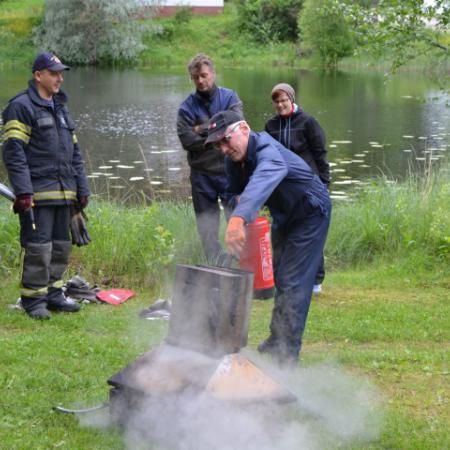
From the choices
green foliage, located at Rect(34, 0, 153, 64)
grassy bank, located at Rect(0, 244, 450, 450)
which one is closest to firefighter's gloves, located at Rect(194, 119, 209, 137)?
grassy bank, located at Rect(0, 244, 450, 450)

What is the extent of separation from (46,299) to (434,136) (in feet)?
55.7

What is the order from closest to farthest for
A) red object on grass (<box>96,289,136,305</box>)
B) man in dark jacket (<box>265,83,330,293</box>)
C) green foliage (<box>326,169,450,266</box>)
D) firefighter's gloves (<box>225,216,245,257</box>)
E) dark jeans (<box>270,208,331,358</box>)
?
firefighter's gloves (<box>225,216,245,257</box>) < dark jeans (<box>270,208,331,358</box>) < man in dark jacket (<box>265,83,330,293</box>) < red object on grass (<box>96,289,136,305</box>) < green foliage (<box>326,169,450,266</box>)

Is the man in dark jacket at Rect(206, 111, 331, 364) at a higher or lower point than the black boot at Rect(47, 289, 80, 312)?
higher

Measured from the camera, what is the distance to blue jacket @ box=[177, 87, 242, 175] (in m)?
6.92

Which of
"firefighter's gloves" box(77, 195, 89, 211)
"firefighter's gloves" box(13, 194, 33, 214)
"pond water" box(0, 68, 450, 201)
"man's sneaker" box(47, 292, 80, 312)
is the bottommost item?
"pond water" box(0, 68, 450, 201)

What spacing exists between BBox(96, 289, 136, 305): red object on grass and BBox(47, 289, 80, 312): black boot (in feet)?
1.44

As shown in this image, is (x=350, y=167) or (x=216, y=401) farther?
(x=350, y=167)

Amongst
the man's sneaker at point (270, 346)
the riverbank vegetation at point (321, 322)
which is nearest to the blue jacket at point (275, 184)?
the man's sneaker at point (270, 346)

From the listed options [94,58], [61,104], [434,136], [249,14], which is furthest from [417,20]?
[249,14]

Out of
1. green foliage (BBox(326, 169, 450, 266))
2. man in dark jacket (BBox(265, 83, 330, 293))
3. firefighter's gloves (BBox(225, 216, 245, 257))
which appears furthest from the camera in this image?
green foliage (BBox(326, 169, 450, 266))

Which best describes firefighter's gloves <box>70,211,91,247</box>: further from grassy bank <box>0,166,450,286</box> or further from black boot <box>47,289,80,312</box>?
grassy bank <box>0,166,450,286</box>

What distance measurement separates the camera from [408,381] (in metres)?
4.99

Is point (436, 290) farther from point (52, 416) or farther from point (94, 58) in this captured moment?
point (94, 58)

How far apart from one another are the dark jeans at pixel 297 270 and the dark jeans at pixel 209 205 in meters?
2.18
